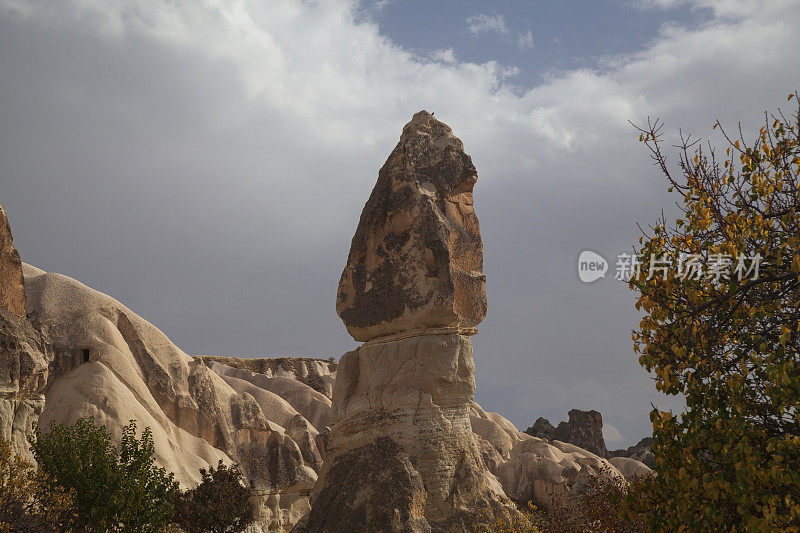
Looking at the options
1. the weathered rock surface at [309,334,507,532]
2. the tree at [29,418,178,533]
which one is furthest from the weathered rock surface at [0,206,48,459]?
the weathered rock surface at [309,334,507,532]

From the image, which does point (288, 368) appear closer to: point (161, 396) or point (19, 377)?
point (161, 396)

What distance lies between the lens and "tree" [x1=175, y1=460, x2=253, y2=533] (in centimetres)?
2409

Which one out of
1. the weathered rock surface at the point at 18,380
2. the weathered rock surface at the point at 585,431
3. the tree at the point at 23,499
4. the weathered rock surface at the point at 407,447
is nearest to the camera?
the tree at the point at 23,499

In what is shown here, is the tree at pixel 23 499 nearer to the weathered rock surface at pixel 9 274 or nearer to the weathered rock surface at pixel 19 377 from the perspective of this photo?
the weathered rock surface at pixel 19 377

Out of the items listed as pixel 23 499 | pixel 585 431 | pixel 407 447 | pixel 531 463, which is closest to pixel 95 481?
pixel 23 499

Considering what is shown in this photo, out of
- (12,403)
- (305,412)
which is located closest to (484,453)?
(305,412)

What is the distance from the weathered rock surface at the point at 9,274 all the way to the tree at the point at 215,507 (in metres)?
10.5

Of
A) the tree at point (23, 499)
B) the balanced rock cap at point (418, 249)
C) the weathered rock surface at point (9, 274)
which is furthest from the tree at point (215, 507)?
the weathered rock surface at point (9, 274)

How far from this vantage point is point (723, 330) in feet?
29.5

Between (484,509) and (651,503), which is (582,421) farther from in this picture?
(651,503)

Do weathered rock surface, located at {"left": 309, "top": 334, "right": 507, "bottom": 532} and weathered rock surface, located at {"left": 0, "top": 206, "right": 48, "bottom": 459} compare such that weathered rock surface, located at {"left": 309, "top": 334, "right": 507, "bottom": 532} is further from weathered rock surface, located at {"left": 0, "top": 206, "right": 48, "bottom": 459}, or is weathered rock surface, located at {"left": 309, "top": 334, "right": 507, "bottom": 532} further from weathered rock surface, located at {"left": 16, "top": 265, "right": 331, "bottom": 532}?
weathered rock surface, located at {"left": 16, "top": 265, "right": 331, "bottom": 532}

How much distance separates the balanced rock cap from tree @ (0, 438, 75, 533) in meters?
9.52

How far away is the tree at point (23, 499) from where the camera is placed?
42.4ft

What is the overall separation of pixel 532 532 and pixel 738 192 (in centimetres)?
1115
